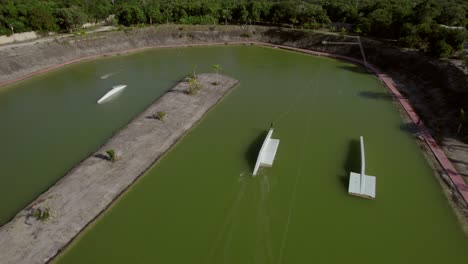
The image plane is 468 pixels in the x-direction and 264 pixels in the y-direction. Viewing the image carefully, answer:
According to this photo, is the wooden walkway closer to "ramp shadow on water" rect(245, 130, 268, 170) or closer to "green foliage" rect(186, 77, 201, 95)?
"ramp shadow on water" rect(245, 130, 268, 170)

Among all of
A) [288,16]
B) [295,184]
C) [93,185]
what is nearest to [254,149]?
[295,184]

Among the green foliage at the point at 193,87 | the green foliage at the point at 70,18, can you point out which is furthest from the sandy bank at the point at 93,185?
the green foliage at the point at 70,18

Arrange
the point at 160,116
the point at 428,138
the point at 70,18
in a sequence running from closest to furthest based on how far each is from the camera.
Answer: the point at 428,138 → the point at 160,116 → the point at 70,18

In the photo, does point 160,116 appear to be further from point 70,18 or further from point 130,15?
point 130,15

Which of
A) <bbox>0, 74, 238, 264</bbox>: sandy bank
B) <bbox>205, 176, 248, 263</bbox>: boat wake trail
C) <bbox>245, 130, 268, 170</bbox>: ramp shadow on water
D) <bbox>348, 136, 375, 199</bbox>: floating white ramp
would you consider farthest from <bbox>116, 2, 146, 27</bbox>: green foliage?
<bbox>348, 136, 375, 199</bbox>: floating white ramp

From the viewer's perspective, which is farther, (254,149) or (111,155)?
(254,149)

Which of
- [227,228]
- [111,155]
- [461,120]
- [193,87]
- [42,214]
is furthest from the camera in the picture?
[193,87]
